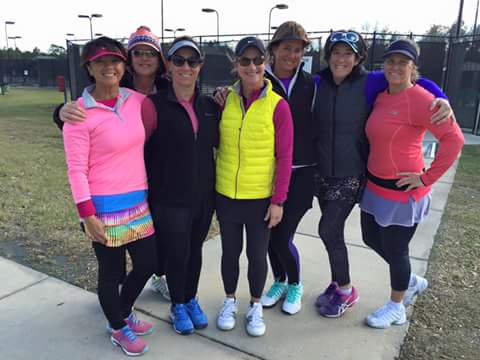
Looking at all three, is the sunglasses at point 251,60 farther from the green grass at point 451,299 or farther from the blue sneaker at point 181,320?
the green grass at point 451,299

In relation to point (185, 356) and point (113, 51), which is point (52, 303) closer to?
point (185, 356)

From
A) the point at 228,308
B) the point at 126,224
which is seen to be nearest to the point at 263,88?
the point at 126,224

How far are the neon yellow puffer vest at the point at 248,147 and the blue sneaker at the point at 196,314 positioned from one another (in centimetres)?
82

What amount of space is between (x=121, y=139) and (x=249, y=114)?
2.36 ft

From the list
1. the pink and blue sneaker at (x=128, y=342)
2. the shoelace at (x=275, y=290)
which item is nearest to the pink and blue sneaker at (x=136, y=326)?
the pink and blue sneaker at (x=128, y=342)

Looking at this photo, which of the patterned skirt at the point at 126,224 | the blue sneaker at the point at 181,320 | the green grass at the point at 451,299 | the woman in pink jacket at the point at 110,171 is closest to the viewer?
the woman in pink jacket at the point at 110,171

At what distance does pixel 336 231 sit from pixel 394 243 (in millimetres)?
368

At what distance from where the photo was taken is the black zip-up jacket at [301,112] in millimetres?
2631

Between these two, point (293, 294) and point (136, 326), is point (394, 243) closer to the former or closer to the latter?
point (293, 294)

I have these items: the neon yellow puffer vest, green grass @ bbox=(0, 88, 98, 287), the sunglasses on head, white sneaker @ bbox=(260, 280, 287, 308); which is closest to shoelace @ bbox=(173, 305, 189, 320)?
white sneaker @ bbox=(260, 280, 287, 308)

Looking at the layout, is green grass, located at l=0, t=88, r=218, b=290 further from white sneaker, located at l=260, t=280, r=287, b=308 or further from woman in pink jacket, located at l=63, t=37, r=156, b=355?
white sneaker, located at l=260, t=280, r=287, b=308

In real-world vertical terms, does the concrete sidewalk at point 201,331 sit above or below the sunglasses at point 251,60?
below

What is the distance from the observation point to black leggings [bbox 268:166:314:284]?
2.72m

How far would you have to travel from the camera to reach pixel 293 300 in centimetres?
301
